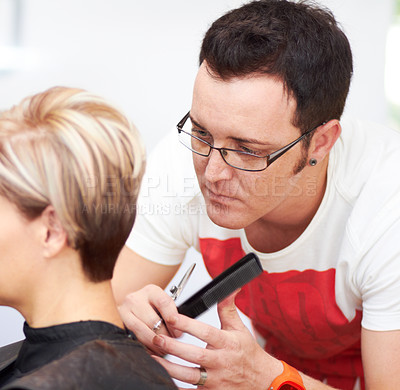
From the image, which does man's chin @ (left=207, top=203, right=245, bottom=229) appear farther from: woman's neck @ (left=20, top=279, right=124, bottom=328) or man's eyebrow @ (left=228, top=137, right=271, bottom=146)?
woman's neck @ (left=20, top=279, right=124, bottom=328)

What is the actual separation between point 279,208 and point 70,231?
59 centimetres

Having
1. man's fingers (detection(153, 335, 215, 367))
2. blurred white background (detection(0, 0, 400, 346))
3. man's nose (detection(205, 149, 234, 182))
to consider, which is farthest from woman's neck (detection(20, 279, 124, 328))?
blurred white background (detection(0, 0, 400, 346))

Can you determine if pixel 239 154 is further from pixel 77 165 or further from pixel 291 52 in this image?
pixel 77 165

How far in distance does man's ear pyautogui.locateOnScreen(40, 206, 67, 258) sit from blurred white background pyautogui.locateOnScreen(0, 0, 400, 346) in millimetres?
1234

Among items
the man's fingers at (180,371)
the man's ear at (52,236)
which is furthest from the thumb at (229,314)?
the man's ear at (52,236)

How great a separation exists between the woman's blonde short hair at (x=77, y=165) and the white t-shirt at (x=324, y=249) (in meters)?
0.53

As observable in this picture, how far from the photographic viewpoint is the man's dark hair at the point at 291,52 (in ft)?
3.88

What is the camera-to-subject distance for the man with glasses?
3.79 feet

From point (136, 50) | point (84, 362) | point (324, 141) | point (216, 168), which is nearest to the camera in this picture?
point (84, 362)

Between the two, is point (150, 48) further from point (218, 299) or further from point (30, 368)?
point (30, 368)

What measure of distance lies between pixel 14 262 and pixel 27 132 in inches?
7.3

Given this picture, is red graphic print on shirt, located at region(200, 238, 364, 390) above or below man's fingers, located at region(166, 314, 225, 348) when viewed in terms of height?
below

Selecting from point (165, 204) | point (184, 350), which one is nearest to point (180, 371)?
point (184, 350)

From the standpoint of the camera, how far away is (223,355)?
1107 millimetres
